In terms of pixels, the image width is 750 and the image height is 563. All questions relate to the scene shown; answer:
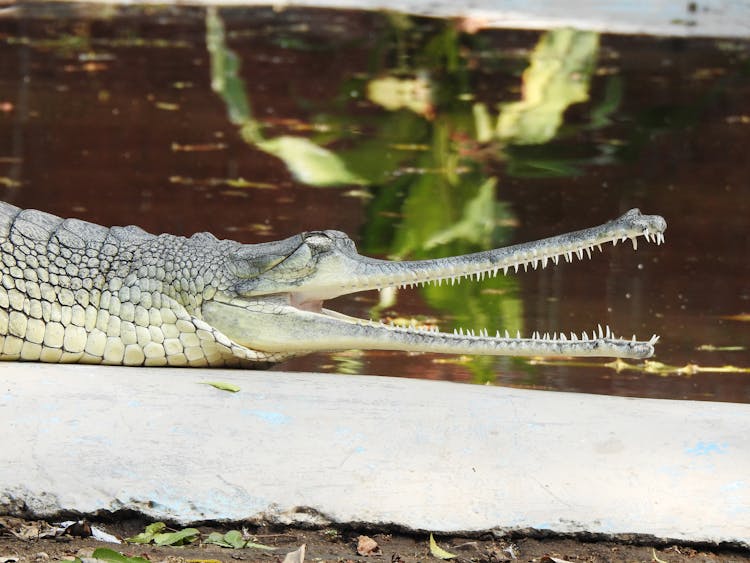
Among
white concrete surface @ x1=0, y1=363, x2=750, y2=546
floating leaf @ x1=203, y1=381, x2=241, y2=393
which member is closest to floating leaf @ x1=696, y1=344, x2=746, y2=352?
white concrete surface @ x1=0, y1=363, x2=750, y2=546

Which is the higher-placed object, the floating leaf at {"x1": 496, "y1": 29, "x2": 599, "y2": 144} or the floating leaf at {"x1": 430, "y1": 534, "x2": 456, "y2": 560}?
the floating leaf at {"x1": 496, "y1": 29, "x2": 599, "y2": 144}

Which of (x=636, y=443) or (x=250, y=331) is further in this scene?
(x=250, y=331)

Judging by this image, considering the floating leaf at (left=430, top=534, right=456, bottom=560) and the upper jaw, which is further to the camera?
the upper jaw

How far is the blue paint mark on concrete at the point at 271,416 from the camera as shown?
3596mm

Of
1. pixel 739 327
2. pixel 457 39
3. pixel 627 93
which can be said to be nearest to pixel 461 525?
pixel 739 327

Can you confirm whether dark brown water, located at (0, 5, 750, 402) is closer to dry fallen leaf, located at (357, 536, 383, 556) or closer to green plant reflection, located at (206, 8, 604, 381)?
green plant reflection, located at (206, 8, 604, 381)

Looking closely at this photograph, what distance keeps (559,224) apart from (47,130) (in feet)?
11.6

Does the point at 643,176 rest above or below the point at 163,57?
below

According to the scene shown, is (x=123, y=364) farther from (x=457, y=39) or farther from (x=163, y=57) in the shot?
(x=457, y=39)

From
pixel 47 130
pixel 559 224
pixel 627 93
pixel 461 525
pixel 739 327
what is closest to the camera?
pixel 461 525

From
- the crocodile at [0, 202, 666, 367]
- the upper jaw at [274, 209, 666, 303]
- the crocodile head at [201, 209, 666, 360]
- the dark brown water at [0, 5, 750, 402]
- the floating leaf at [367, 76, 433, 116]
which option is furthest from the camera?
the floating leaf at [367, 76, 433, 116]

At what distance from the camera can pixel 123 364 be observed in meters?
4.29

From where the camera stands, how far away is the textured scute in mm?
4273

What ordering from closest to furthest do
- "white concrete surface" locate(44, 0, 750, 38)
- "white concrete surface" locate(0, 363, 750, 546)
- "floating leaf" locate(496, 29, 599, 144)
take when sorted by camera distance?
"white concrete surface" locate(0, 363, 750, 546), "floating leaf" locate(496, 29, 599, 144), "white concrete surface" locate(44, 0, 750, 38)
